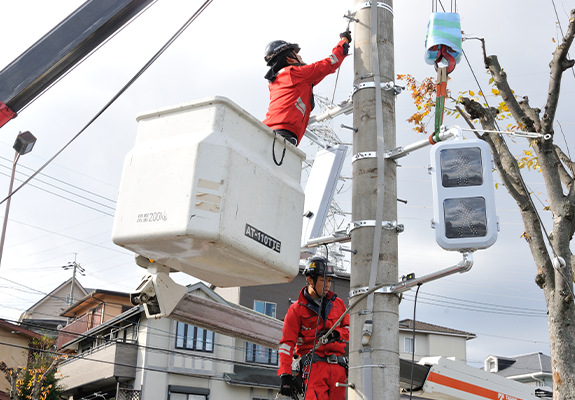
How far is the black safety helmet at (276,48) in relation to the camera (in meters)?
6.21

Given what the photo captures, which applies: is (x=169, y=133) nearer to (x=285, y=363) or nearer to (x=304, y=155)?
(x=304, y=155)

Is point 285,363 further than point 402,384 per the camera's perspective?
No

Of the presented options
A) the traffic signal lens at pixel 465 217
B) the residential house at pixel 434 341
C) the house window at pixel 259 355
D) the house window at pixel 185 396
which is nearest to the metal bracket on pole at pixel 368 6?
the traffic signal lens at pixel 465 217

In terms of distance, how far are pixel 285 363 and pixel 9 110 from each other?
348 centimetres

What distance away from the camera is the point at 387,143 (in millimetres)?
5289

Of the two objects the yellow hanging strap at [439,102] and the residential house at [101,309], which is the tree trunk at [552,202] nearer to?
the yellow hanging strap at [439,102]

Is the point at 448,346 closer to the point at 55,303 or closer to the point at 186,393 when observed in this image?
the point at 186,393

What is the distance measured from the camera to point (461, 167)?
4449 millimetres

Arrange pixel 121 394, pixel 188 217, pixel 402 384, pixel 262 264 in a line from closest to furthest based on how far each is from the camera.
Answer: pixel 188 217
pixel 262 264
pixel 402 384
pixel 121 394

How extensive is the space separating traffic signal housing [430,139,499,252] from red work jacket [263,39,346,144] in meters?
1.61

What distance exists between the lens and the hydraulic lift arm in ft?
18.9

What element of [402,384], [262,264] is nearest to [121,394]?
[402,384]

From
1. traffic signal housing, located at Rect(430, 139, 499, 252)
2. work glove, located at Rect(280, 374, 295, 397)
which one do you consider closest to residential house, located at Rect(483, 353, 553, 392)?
work glove, located at Rect(280, 374, 295, 397)

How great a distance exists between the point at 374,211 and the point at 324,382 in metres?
1.68
